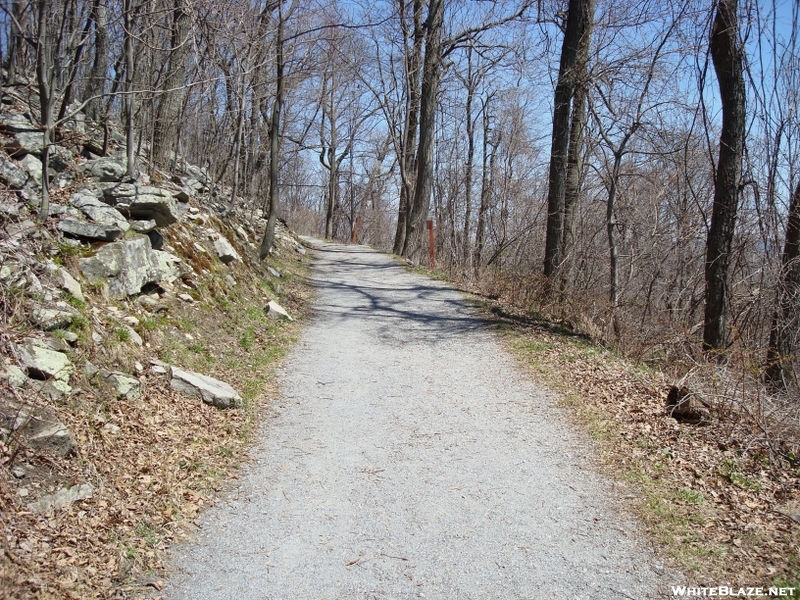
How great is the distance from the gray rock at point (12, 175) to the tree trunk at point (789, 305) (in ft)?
30.8

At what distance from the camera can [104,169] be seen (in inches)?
341

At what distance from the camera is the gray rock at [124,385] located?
5359 mm

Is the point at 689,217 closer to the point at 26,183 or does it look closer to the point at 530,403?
the point at 530,403

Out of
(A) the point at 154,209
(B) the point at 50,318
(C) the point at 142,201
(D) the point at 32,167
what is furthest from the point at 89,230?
(B) the point at 50,318

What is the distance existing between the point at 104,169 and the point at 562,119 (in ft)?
26.7

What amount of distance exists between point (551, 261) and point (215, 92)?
10214 millimetres

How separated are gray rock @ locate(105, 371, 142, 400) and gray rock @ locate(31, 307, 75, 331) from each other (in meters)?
0.65

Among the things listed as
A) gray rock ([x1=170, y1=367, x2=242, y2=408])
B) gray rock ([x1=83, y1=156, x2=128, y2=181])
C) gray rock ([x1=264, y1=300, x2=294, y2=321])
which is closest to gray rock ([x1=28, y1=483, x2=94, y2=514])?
gray rock ([x1=170, y1=367, x2=242, y2=408])

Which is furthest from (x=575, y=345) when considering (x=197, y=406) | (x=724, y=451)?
(x=197, y=406)

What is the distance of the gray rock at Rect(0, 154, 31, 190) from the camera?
21.6 ft

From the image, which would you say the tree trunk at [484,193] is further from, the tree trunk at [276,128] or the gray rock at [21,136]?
the gray rock at [21,136]

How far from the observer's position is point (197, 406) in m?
6.02

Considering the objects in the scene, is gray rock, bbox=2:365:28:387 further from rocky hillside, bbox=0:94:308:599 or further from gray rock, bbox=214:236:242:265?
gray rock, bbox=214:236:242:265

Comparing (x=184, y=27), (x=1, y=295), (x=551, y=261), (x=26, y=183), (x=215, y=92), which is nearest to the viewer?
(x=1, y=295)
